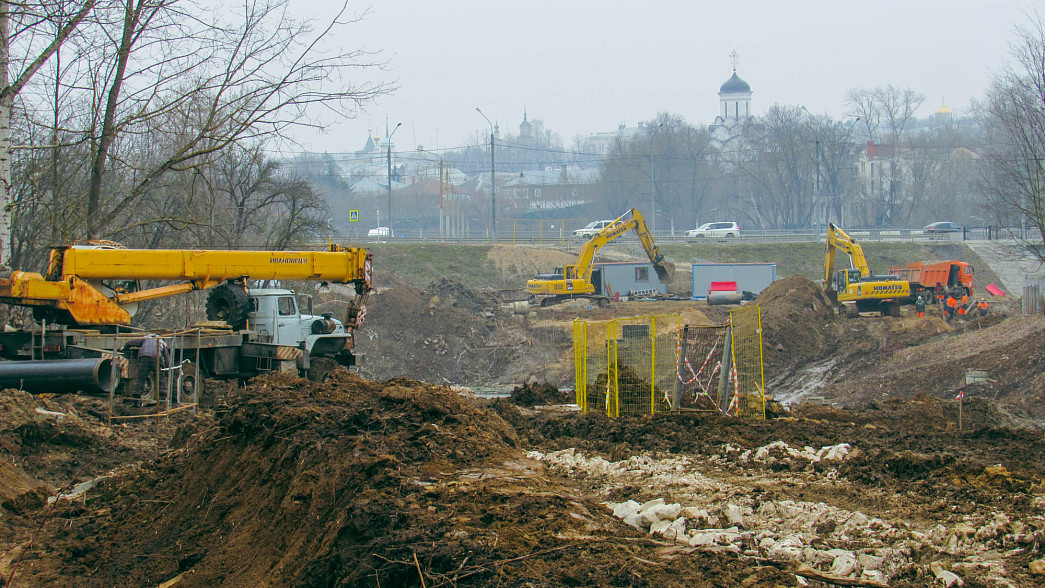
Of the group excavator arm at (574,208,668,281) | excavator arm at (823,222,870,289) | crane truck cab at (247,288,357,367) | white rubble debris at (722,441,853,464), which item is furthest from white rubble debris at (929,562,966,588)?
excavator arm at (574,208,668,281)

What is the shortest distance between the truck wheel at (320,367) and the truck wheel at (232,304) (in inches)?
65.1

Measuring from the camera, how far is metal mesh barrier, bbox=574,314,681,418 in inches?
561

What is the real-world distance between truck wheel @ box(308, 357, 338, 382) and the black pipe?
629cm

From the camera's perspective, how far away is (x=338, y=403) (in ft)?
32.4

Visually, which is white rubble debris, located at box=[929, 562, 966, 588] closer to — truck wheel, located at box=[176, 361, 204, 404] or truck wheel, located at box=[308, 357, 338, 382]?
truck wheel, located at box=[176, 361, 204, 404]

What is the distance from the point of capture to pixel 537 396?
16.5 metres

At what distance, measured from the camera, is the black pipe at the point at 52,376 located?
37.9ft

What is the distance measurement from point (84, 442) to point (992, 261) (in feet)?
199

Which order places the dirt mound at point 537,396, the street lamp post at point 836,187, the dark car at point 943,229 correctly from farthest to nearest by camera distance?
the street lamp post at point 836,187
the dark car at point 943,229
the dirt mound at point 537,396

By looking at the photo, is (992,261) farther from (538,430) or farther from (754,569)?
(754,569)

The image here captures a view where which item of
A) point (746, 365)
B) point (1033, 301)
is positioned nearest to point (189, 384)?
point (746, 365)

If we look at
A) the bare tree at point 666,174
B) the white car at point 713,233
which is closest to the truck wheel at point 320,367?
the white car at point 713,233

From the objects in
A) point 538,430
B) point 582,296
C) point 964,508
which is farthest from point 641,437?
point 582,296

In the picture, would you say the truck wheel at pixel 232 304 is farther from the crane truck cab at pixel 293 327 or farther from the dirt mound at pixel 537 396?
the dirt mound at pixel 537 396
